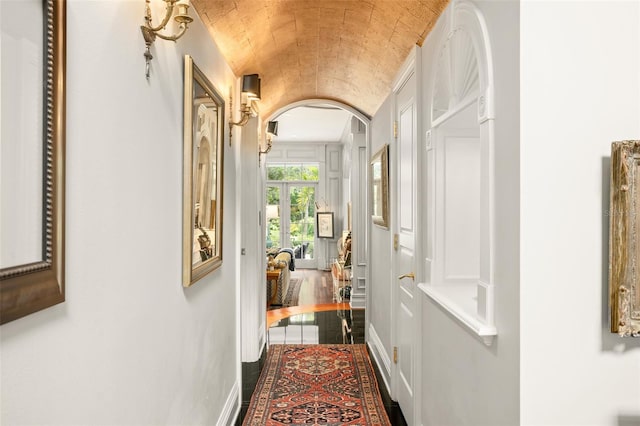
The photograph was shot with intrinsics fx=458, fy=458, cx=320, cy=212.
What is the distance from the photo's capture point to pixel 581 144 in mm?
1323

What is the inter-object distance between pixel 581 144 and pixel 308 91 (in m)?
3.45

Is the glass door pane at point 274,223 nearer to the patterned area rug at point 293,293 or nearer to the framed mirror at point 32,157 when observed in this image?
the patterned area rug at point 293,293

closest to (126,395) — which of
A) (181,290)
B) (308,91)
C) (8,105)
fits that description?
(181,290)

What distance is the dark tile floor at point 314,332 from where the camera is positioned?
380cm

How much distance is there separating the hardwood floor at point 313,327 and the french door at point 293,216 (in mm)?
3263

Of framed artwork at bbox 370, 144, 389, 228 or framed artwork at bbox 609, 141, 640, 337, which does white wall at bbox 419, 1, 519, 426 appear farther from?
framed artwork at bbox 370, 144, 389, 228

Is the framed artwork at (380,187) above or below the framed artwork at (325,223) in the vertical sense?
above

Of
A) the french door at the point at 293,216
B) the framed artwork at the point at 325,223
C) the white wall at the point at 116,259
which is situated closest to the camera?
the white wall at the point at 116,259

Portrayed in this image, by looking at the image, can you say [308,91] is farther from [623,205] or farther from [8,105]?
[8,105]

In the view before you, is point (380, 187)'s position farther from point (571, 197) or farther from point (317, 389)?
point (571, 197)

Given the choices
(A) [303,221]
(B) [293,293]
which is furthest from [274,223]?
(B) [293,293]

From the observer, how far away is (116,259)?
1265 millimetres

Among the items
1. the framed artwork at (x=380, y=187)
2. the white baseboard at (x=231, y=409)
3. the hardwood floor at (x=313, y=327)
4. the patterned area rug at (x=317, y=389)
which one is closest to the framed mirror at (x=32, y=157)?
the white baseboard at (x=231, y=409)

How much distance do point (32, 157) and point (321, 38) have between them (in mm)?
2604
